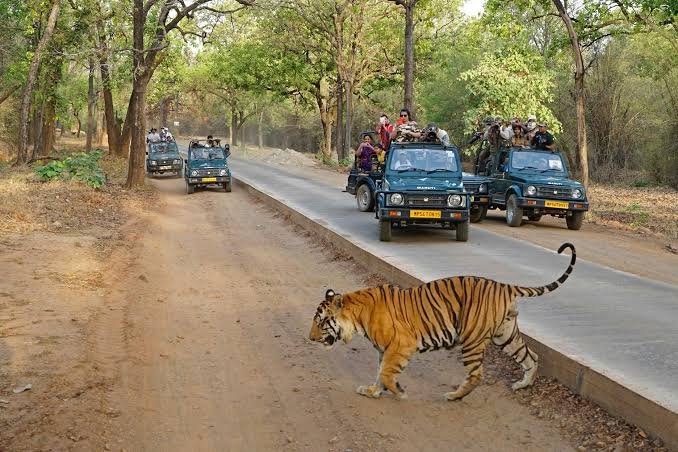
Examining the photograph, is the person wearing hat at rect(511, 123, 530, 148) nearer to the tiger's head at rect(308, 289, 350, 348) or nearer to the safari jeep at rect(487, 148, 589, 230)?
the safari jeep at rect(487, 148, 589, 230)

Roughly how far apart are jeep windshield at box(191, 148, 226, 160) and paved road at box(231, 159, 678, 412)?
10.9m

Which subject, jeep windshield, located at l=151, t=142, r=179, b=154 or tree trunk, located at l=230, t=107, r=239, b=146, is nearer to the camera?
jeep windshield, located at l=151, t=142, r=179, b=154

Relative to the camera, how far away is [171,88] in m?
56.1

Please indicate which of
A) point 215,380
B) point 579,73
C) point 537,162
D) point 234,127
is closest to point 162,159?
point 579,73

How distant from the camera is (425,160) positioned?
15.0 metres

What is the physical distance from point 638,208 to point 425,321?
18.2m

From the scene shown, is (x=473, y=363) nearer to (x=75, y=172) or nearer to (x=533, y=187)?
(x=533, y=187)

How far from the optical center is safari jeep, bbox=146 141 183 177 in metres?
34.7

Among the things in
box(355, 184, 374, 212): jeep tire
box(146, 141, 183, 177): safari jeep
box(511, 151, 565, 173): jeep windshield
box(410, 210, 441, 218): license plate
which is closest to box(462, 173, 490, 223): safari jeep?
box(511, 151, 565, 173): jeep windshield

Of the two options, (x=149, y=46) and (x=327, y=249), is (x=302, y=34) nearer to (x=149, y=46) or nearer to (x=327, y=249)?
(x=149, y=46)

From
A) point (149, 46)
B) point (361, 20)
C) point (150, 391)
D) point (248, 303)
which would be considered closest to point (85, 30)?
point (149, 46)

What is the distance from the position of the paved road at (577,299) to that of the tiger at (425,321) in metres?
0.85

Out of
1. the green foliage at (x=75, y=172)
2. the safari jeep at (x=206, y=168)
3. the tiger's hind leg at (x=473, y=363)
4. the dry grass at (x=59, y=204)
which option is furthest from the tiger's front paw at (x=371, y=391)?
the safari jeep at (x=206, y=168)

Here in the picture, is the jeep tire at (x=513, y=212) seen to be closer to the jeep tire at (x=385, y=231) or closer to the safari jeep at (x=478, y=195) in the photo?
the safari jeep at (x=478, y=195)
